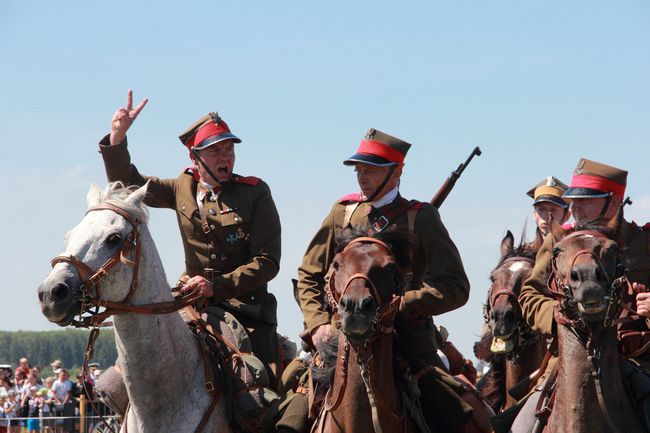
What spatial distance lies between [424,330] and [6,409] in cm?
2354

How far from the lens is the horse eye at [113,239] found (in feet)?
34.7

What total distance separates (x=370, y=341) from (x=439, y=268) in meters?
1.66

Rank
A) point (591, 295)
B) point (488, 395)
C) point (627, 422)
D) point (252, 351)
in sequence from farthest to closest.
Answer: point (488, 395) → point (252, 351) → point (627, 422) → point (591, 295)

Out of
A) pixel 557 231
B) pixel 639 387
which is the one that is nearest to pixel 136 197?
pixel 557 231

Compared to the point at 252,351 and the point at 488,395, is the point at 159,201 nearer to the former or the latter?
the point at 252,351

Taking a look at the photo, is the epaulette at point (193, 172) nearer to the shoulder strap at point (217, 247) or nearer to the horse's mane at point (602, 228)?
the shoulder strap at point (217, 247)

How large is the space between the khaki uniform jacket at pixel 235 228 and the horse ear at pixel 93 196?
4.90 feet

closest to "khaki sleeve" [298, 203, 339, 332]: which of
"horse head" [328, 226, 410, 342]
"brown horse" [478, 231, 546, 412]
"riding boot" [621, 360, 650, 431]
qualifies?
"horse head" [328, 226, 410, 342]

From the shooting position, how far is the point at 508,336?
1575 centimetres

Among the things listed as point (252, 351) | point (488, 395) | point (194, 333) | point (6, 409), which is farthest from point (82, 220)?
point (6, 409)

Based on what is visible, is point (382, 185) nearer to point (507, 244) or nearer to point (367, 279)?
point (367, 279)

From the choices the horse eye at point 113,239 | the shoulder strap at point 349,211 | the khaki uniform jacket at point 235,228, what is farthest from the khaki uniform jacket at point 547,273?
the horse eye at point 113,239

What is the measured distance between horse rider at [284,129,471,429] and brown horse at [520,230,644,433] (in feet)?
4.36

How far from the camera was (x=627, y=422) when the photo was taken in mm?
9922
